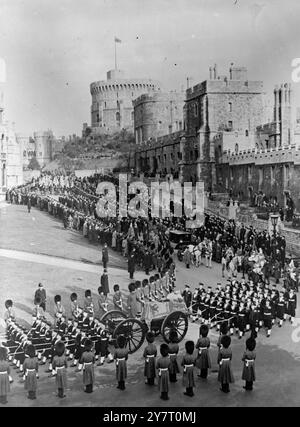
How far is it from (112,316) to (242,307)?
3.63 metres

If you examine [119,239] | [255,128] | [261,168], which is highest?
[255,128]

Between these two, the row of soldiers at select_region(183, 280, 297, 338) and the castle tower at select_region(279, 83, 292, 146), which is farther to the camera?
the castle tower at select_region(279, 83, 292, 146)

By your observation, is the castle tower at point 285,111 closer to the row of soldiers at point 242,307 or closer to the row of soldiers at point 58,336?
the row of soldiers at point 242,307

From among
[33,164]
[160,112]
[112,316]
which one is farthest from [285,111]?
[33,164]

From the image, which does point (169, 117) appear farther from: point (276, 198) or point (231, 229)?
point (231, 229)

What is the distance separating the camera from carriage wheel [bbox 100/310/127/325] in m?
13.2

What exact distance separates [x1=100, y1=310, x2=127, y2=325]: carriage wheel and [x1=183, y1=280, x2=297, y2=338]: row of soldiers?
2.72m

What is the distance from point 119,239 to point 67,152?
181 feet

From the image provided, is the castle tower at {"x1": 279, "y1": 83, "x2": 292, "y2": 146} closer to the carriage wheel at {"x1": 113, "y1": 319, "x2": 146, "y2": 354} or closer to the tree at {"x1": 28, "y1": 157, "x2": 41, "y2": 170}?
the carriage wheel at {"x1": 113, "y1": 319, "x2": 146, "y2": 354}

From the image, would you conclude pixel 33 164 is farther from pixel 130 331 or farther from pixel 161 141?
pixel 130 331

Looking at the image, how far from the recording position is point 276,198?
35.1 metres

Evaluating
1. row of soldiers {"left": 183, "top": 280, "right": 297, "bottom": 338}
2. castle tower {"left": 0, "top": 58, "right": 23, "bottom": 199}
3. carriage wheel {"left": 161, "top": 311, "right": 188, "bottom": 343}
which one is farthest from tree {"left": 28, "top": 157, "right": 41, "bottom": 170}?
carriage wheel {"left": 161, "top": 311, "right": 188, "bottom": 343}

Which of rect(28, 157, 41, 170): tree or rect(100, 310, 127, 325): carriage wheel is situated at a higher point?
rect(28, 157, 41, 170): tree
